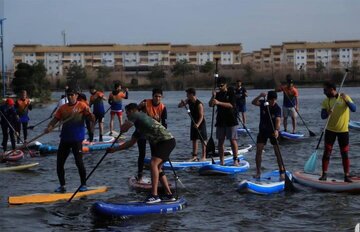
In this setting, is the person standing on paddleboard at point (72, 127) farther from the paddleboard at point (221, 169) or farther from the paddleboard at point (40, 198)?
the paddleboard at point (221, 169)

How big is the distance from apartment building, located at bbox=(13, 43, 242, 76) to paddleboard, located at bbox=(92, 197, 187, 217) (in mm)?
142800

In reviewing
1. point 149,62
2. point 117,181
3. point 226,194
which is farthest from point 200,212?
point 149,62

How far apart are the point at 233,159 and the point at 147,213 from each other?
461cm

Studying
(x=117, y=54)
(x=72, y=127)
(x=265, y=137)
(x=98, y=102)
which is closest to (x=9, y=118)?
(x=98, y=102)

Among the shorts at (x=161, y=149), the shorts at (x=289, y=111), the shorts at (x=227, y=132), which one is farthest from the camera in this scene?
the shorts at (x=289, y=111)

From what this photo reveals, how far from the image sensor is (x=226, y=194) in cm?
1094

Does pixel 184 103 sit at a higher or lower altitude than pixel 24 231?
higher

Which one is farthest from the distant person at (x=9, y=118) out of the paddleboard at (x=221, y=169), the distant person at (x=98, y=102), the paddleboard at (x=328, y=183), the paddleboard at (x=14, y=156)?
the paddleboard at (x=328, y=183)

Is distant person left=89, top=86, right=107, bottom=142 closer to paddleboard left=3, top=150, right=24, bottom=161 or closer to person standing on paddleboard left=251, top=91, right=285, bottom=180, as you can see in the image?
paddleboard left=3, top=150, right=24, bottom=161

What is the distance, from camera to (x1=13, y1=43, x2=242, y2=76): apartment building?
153 meters

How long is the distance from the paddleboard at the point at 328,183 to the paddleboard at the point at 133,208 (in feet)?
9.89

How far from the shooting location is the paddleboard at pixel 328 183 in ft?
34.8

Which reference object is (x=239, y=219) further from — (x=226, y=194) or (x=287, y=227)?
(x=226, y=194)

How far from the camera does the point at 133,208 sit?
9.09 m
